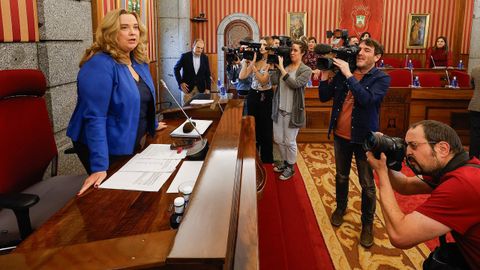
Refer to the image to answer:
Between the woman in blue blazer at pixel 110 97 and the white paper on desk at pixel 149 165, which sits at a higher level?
the woman in blue blazer at pixel 110 97

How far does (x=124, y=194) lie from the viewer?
1.57 metres

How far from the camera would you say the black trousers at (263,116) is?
15.7 feet

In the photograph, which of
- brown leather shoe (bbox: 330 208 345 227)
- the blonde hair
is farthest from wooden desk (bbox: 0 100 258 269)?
brown leather shoe (bbox: 330 208 345 227)

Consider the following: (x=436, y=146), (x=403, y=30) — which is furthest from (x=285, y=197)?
(x=403, y=30)

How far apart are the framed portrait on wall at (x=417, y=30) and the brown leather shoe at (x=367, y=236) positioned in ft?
32.5

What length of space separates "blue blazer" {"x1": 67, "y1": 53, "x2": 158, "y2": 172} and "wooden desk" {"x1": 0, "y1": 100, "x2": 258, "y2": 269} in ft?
1.24

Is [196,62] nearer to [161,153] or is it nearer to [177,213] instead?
[161,153]

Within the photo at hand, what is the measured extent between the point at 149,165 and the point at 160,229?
658 mm

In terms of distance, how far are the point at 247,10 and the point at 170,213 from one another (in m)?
10.9

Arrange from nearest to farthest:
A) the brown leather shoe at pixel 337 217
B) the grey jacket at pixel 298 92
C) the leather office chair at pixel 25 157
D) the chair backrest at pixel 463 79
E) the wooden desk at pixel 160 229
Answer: the wooden desk at pixel 160 229 < the leather office chair at pixel 25 157 < the brown leather shoe at pixel 337 217 < the grey jacket at pixel 298 92 < the chair backrest at pixel 463 79

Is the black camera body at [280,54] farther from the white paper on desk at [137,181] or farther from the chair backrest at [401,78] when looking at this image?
the chair backrest at [401,78]

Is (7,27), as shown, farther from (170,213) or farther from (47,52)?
(170,213)

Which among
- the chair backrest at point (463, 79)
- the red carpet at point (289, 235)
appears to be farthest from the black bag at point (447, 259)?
the chair backrest at point (463, 79)

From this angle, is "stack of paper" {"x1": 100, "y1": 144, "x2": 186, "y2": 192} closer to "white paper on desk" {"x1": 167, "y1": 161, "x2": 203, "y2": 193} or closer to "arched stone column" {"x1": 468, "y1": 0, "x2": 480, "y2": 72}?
"white paper on desk" {"x1": 167, "y1": 161, "x2": 203, "y2": 193}
